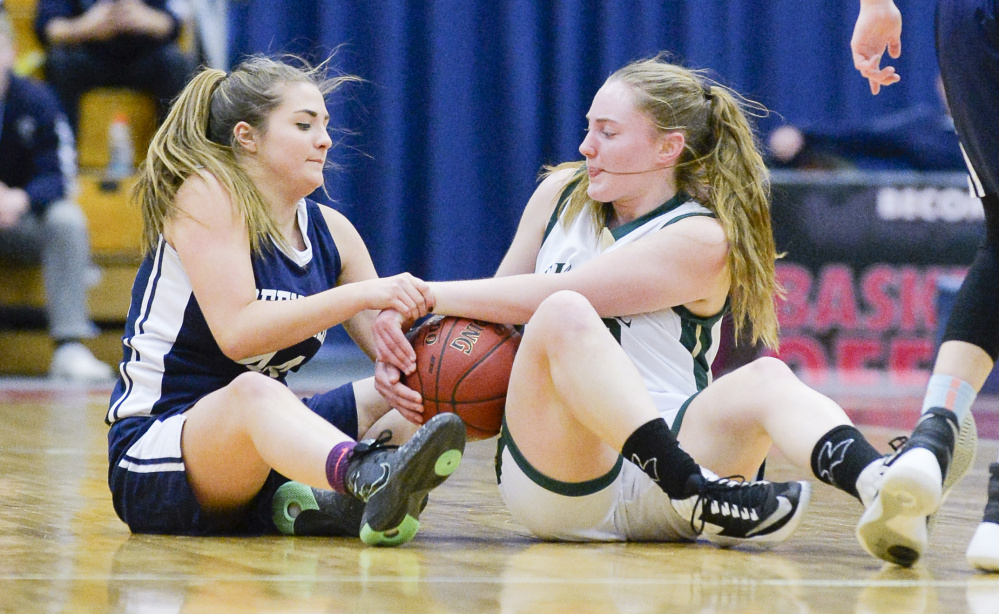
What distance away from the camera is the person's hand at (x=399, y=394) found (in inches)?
91.4

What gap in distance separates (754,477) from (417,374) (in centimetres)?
64

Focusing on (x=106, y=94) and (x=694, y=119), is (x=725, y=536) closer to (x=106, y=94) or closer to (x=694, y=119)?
(x=694, y=119)

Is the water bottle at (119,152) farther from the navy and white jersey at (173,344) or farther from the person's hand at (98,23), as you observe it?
the navy and white jersey at (173,344)

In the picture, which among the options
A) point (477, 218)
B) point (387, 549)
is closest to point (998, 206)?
point (387, 549)

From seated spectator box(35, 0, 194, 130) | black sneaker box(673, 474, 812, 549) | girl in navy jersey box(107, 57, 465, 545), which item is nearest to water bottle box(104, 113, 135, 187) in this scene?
seated spectator box(35, 0, 194, 130)

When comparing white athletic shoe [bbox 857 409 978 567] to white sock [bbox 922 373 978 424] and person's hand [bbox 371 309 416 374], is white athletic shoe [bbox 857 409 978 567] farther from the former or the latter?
person's hand [bbox 371 309 416 374]

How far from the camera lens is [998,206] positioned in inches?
90.5

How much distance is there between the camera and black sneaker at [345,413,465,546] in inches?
79.0

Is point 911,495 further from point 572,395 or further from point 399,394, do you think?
point 399,394

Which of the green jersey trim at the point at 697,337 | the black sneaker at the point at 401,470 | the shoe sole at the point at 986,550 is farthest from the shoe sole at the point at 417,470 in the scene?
the shoe sole at the point at 986,550

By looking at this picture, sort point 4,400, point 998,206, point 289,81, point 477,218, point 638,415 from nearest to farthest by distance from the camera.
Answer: point 638,415 → point 998,206 → point 289,81 → point 4,400 → point 477,218

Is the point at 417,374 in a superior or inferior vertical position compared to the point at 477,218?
superior

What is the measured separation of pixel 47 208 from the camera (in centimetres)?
615

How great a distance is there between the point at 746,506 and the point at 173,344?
3.50ft
